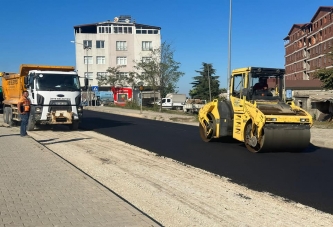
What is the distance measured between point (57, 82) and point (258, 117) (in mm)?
10388

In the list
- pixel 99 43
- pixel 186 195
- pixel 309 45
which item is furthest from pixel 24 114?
pixel 309 45

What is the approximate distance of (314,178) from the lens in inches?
357

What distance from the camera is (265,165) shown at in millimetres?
10672

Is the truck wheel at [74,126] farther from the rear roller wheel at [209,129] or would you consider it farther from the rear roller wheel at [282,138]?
the rear roller wheel at [282,138]

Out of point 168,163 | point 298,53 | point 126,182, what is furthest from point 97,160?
point 298,53

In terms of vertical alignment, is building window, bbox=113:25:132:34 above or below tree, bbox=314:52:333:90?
above

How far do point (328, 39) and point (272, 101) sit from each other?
67.6 meters

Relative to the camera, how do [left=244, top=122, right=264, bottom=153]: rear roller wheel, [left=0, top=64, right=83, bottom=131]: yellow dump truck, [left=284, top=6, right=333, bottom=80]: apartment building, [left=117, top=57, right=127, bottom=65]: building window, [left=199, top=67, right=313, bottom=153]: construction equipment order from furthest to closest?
[left=117, top=57, right=127, bottom=65]: building window, [left=284, top=6, right=333, bottom=80]: apartment building, [left=0, top=64, right=83, bottom=131]: yellow dump truck, [left=244, top=122, right=264, bottom=153]: rear roller wheel, [left=199, top=67, right=313, bottom=153]: construction equipment

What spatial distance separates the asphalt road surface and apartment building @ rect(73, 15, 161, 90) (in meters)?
67.1

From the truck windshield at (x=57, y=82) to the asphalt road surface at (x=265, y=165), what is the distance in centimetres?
464

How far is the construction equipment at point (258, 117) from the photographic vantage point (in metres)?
12.3

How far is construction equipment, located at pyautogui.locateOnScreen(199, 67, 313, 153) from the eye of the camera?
40.4 feet

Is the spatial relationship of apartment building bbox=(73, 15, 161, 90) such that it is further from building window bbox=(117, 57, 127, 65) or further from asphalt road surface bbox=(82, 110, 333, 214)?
asphalt road surface bbox=(82, 110, 333, 214)

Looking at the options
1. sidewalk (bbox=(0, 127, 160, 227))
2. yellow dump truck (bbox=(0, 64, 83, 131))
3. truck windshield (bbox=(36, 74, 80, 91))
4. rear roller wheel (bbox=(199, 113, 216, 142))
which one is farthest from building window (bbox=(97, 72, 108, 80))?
sidewalk (bbox=(0, 127, 160, 227))
